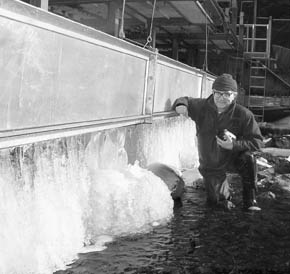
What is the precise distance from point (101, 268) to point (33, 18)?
7.21 feet

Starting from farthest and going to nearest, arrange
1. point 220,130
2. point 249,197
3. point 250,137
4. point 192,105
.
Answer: point 192,105 < point 249,197 < point 220,130 < point 250,137

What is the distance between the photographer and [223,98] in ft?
21.1

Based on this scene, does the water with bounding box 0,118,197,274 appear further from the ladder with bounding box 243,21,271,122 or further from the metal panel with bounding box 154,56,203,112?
the ladder with bounding box 243,21,271,122

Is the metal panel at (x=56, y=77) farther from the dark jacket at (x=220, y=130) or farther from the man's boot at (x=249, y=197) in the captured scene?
the man's boot at (x=249, y=197)

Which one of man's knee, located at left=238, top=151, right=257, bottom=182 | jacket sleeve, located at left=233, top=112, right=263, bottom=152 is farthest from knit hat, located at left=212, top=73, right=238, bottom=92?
man's knee, located at left=238, top=151, right=257, bottom=182

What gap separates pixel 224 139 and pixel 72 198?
2.58 meters

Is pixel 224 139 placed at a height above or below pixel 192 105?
below

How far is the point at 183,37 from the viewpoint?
1512 centimetres

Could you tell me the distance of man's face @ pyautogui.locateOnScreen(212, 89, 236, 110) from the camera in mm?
6396

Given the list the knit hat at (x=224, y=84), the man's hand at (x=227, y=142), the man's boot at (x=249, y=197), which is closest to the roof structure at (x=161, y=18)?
the knit hat at (x=224, y=84)

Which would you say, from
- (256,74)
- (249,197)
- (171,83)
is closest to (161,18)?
(171,83)

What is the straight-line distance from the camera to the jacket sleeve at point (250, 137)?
20.9ft

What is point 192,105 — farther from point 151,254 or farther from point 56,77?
point 56,77

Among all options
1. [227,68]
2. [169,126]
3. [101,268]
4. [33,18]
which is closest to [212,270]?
[101,268]
